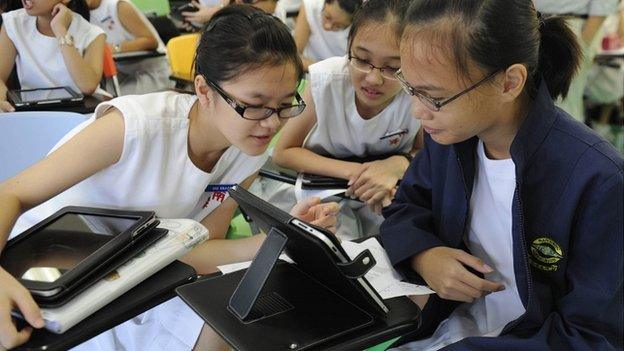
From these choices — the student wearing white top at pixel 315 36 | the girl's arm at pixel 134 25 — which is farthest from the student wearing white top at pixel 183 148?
the girl's arm at pixel 134 25

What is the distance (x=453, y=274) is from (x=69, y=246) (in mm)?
666

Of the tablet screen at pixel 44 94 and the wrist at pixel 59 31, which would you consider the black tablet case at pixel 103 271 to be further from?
the wrist at pixel 59 31

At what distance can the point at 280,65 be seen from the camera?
1.23 meters

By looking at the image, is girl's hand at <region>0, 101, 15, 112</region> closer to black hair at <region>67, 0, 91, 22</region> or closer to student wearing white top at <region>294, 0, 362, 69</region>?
black hair at <region>67, 0, 91, 22</region>

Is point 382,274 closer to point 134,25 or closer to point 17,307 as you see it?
point 17,307

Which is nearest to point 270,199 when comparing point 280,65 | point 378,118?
point 378,118

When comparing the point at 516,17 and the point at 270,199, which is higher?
the point at 516,17

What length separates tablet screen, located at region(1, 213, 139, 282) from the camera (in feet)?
2.89

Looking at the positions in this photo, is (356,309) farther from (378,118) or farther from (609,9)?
(609,9)

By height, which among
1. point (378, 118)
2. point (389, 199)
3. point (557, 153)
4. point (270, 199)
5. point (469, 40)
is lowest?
point (270, 199)

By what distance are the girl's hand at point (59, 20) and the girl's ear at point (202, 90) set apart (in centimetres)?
129

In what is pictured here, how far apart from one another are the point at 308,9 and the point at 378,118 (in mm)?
1649

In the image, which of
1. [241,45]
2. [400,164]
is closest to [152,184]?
[241,45]

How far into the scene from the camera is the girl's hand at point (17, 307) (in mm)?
779
